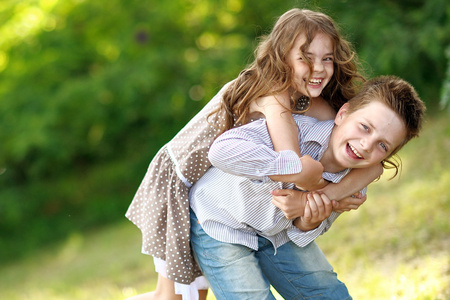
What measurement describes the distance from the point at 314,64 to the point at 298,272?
0.86m

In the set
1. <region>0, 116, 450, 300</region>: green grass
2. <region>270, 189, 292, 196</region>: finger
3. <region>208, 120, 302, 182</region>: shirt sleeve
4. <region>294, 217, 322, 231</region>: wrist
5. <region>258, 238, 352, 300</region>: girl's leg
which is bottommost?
<region>0, 116, 450, 300</region>: green grass

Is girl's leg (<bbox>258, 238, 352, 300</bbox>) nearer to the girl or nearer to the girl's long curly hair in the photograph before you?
the girl

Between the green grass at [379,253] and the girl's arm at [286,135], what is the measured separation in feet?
4.93

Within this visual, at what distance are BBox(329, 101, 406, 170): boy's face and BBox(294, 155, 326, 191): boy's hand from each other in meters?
0.14

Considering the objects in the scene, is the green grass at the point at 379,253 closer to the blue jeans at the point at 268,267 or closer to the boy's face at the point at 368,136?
the blue jeans at the point at 268,267

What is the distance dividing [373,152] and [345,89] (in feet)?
1.26

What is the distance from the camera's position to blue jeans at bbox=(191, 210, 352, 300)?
230 cm

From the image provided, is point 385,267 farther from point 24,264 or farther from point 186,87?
point 24,264

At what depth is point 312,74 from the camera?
2213 millimetres

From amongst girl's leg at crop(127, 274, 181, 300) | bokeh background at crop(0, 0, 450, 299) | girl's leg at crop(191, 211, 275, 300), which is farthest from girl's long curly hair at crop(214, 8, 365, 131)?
bokeh background at crop(0, 0, 450, 299)

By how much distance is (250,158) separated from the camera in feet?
6.65

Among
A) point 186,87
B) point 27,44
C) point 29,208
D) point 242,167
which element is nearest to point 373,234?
point 242,167

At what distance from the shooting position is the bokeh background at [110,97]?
6.96 meters

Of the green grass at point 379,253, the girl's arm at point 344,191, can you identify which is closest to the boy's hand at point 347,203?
the girl's arm at point 344,191
